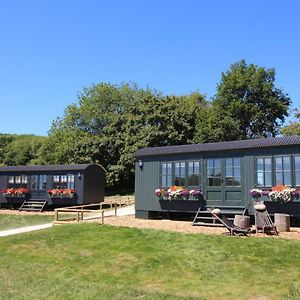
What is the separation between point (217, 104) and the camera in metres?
40.1

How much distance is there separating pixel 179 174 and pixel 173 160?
0.68 m

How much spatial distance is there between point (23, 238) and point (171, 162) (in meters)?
7.05

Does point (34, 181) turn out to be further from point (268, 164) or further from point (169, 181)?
point (268, 164)

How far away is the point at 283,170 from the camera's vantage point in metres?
15.7

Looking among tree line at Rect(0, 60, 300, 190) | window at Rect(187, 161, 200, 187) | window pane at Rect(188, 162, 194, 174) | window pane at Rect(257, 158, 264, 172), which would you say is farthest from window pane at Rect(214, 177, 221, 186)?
tree line at Rect(0, 60, 300, 190)

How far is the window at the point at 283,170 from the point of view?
15617mm

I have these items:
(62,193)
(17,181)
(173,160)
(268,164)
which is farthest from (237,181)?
(17,181)

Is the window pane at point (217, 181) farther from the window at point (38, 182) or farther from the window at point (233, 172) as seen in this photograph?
the window at point (38, 182)

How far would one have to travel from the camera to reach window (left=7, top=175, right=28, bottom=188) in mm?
28837

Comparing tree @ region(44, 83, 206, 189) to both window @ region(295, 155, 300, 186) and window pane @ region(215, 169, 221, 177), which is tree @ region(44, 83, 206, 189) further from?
window @ region(295, 155, 300, 186)

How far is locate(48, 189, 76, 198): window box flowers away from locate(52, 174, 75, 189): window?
0.30 metres

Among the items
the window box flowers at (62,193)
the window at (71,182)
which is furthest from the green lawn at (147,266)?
the window at (71,182)

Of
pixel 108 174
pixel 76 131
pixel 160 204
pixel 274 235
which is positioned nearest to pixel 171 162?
pixel 160 204

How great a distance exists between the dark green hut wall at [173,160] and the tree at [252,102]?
781 inches
